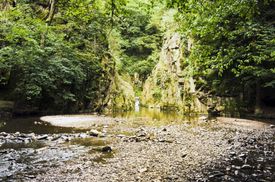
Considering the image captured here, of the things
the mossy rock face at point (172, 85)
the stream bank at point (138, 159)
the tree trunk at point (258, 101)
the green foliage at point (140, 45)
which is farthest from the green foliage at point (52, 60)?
the green foliage at point (140, 45)

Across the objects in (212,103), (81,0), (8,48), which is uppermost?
(8,48)

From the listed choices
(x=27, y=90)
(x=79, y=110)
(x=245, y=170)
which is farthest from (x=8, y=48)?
(x=245, y=170)

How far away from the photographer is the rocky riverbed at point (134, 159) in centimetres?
573

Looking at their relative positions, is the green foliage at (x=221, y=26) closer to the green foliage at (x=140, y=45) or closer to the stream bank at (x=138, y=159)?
the stream bank at (x=138, y=159)

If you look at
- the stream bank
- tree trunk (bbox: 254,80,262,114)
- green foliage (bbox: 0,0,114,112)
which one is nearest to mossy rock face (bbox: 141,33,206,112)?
tree trunk (bbox: 254,80,262,114)

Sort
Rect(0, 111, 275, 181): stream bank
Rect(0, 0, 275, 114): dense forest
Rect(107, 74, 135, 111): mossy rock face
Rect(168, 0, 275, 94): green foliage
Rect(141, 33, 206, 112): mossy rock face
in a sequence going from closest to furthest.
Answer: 1. Rect(0, 111, 275, 181): stream bank
2. Rect(168, 0, 275, 94): green foliage
3. Rect(0, 0, 275, 114): dense forest
4. Rect(141, 33, 206, 112): mossy rock face
5. Rect(107, 74, 135, 111): mossy rock face

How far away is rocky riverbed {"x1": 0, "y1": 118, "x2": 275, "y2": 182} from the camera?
573 cm

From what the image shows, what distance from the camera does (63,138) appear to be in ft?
33.6

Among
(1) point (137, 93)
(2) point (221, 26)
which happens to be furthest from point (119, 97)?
(2) point (221, 26)

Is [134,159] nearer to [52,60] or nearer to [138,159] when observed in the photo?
[138,159]

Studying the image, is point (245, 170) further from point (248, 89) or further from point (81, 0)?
point (248, 89)

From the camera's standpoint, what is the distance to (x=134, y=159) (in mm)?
7246

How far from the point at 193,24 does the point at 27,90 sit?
14433mm

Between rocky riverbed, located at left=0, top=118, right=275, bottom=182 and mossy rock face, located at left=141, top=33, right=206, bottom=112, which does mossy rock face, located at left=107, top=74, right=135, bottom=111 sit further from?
rocky riverbed, located at left=0, top=118, right=275, bottom=182
